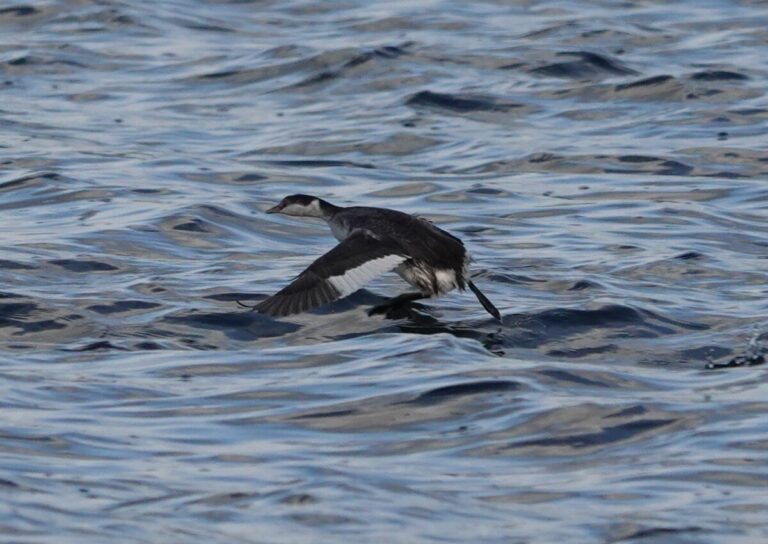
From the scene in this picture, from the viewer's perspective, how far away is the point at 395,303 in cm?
1067

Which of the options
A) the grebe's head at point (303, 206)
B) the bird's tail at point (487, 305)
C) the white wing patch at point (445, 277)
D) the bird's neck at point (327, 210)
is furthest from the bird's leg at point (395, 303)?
the grebe's head at point (303, 206)

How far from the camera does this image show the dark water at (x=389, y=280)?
685 cm

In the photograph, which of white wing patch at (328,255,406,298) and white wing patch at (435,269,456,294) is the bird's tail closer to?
white wing patch at (435,269,456,294)

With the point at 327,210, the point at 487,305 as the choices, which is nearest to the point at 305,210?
the point at 327,210

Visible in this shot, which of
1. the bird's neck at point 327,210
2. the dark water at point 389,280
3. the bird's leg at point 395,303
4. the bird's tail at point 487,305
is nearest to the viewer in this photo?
the dark water at point 389,280

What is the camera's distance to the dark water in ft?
22.5

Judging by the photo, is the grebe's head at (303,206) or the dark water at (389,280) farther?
the grebe's head at (303,206)

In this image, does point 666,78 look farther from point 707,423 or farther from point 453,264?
point 707,423

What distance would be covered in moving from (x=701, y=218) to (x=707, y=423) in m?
5.64

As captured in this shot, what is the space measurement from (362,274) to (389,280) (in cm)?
179

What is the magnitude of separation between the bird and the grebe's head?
1.45ft

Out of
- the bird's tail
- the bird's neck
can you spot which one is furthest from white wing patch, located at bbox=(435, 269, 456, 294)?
the bird's neck

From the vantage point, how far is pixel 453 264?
10281 mm

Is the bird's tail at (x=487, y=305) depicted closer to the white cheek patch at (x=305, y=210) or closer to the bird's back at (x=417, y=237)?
the bird's back at (x=417, y=237)
